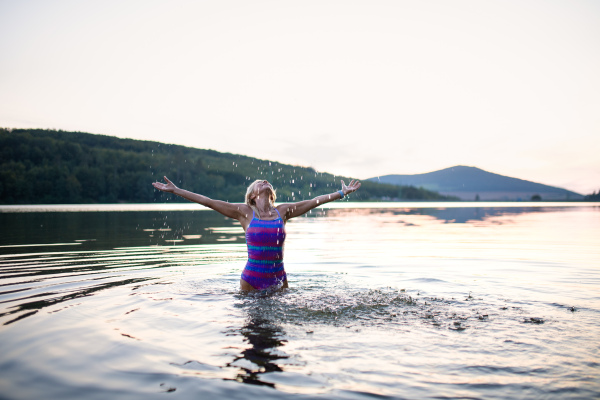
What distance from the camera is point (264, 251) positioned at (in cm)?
752

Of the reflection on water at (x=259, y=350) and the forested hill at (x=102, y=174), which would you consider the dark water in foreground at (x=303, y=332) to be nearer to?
the reflection on water at (x=259, y=350)

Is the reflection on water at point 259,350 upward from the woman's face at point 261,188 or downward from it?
downward

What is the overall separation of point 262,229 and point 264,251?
1.31 feet

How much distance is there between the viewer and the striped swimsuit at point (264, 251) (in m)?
7.45

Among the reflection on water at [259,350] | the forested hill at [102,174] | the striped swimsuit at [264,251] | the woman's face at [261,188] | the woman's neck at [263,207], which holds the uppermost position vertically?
the forested hill at [102,174]

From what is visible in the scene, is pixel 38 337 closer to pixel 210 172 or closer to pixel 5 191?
pixel 5 191

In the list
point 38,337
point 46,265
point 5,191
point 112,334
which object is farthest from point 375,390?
point 5,191

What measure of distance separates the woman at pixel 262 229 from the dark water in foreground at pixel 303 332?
1.30 feet

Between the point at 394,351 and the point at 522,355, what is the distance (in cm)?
142

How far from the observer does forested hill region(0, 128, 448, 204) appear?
115000 mm

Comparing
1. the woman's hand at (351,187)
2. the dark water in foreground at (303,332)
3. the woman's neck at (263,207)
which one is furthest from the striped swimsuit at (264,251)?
the woman's hand at (351,187)

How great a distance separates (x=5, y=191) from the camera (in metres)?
105

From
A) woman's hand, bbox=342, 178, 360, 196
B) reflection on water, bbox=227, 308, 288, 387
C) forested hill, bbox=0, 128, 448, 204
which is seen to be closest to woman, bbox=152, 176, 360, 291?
woman's hand, bbox=342, 178, 360, 196

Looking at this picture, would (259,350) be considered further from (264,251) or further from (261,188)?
(261,188)
